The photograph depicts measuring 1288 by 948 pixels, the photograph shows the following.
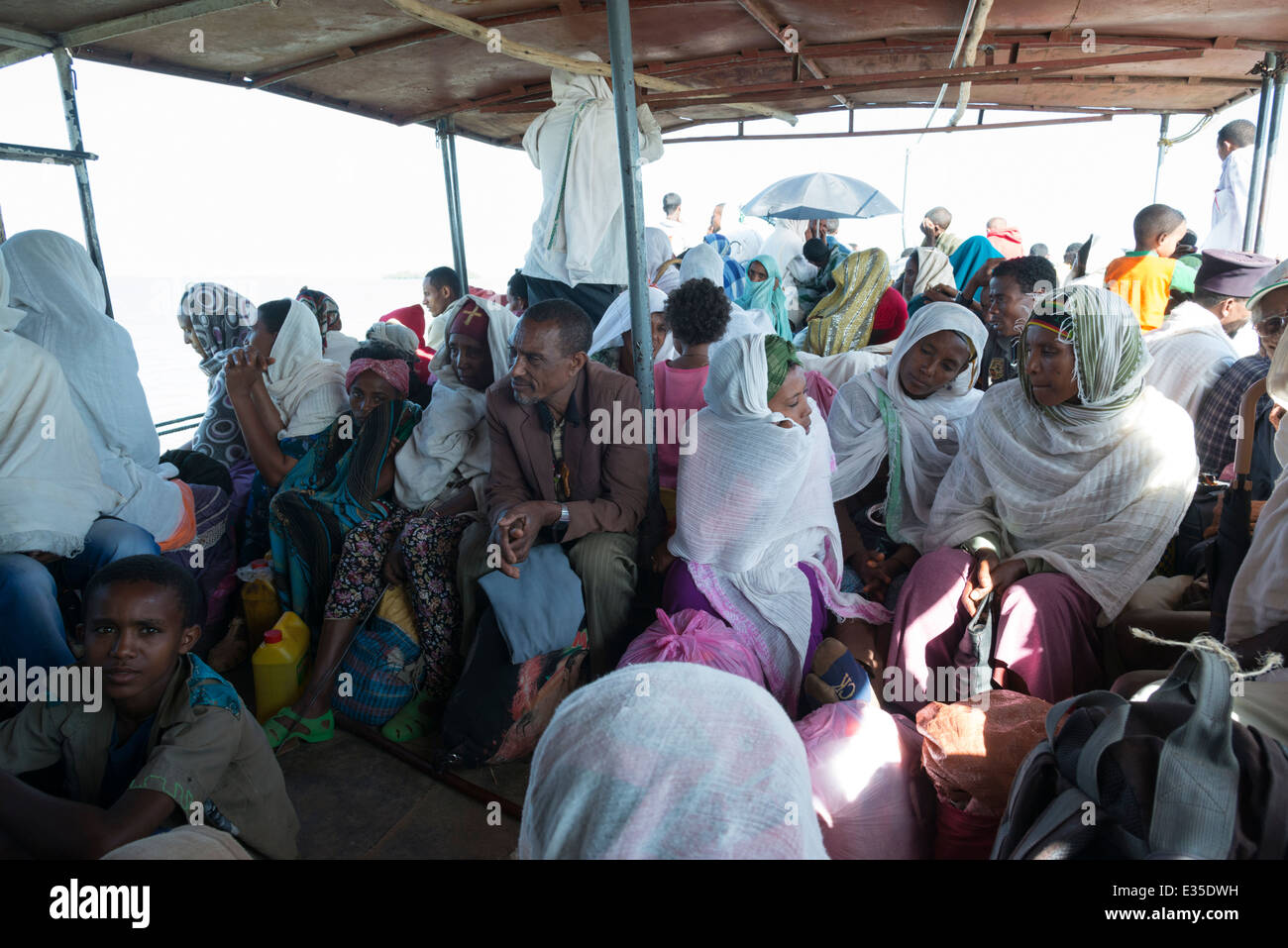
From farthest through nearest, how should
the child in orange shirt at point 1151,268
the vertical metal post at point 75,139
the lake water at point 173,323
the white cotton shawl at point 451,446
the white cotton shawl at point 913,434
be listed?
the lake water at point 173,323 < the child in orange shirt at point 1151,268 < the vertical metal post at point 75,139 < the white cotton shawl at point 451,446 < the white cotton shawl at point 913,434

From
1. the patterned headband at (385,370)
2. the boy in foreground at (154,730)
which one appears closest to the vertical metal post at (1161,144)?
the patterned headband at (385,370)

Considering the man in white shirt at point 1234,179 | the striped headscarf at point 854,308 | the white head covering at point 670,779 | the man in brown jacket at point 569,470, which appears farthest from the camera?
the man in white shirt at point 1234,179

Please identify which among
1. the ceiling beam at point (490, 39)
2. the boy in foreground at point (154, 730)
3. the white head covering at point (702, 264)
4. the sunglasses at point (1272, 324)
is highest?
the ceiling beam at point (490, 39)

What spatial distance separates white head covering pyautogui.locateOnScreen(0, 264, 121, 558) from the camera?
2648 mm

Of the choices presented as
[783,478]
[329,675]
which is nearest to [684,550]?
[783,478]

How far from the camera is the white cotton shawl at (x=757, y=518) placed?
2764 millimetres

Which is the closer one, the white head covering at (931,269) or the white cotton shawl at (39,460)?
the white cotton shawl at (39,460)

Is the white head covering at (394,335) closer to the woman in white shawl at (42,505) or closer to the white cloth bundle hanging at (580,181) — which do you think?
the white cloth bundle hanging at (580,181)

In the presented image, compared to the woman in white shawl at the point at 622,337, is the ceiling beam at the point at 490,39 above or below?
above

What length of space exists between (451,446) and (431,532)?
1.58ft

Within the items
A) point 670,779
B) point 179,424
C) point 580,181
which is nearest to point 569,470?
point 580,181

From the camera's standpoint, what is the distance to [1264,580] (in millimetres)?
2020

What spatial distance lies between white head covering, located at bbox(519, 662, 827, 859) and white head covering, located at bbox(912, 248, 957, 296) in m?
6.14

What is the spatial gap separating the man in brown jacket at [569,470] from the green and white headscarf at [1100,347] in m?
1.58
